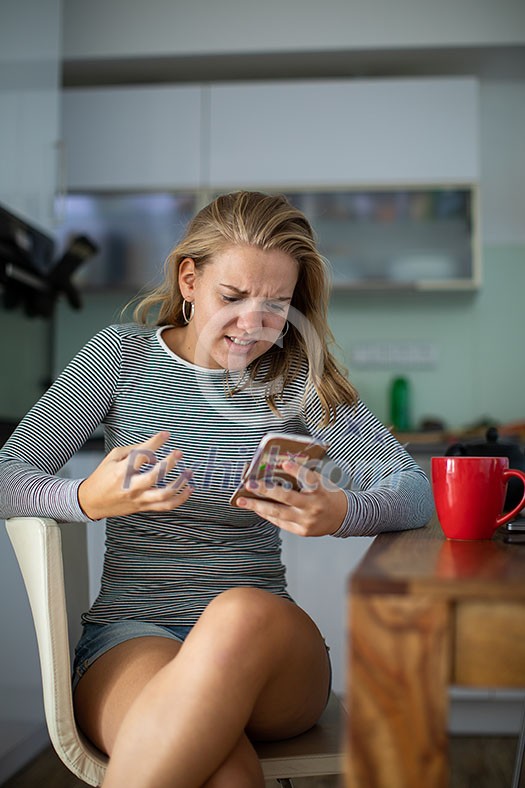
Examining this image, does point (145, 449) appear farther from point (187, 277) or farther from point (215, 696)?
point (187, 277)

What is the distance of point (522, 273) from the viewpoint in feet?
11.5

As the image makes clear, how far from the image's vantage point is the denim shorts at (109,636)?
1.16 meters

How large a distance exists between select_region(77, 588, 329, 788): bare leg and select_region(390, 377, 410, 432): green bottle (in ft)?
7.91

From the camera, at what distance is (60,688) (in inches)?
42.4

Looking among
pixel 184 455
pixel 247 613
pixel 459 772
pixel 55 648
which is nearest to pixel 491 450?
pixel 184 455

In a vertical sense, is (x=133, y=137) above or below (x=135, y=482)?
above

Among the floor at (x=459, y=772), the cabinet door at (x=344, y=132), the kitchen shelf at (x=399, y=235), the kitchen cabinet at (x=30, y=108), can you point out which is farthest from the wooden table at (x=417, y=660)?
the cabinet door at (x=344, y=132)

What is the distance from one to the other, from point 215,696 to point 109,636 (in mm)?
328

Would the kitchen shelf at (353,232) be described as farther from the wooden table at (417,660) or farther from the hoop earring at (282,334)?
the wooden table at (417,660)

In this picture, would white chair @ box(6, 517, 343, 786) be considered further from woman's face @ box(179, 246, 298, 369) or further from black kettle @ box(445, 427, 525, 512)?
black kettle @ box(445, 427, 525, 512)

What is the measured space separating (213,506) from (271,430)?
0.53ft

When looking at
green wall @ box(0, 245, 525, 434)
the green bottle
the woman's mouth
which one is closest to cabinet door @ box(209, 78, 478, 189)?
green wall @ box(0, 245, 525, 434)

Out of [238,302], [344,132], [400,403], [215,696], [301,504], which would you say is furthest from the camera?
[400,403]

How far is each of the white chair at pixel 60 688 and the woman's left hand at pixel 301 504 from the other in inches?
10.0
